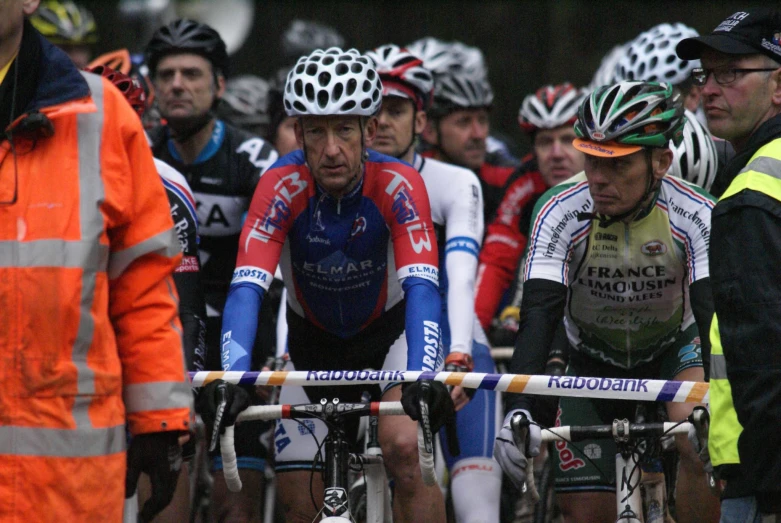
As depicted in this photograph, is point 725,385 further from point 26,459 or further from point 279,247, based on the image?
point 279,247

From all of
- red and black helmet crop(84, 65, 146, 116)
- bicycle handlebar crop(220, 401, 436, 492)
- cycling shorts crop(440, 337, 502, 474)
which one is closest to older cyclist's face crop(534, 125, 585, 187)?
cycling shorts crop(440, 337, 502, 474)

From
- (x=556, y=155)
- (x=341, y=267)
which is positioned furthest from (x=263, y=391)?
(x=556, y=155)

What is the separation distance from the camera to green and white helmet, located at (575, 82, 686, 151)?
5238 mm

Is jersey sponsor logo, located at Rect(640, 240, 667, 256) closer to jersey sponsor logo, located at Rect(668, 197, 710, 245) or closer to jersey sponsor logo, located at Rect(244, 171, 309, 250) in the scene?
jersey sponsor logo, located at Rect(668, 197, 710, 245)

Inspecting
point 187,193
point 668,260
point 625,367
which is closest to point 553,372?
point 625,367

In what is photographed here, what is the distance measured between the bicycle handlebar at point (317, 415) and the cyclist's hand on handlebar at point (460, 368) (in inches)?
23.9

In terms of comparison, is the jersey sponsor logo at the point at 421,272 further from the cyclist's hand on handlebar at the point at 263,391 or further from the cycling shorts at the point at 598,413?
the cycling shorts at the point at 598,413

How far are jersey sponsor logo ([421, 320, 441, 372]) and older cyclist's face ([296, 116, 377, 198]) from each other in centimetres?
79

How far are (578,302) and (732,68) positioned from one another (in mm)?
1589

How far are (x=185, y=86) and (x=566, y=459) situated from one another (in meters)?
3.27

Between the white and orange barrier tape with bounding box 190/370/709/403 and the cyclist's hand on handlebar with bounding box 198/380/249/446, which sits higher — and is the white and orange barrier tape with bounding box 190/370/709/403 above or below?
above

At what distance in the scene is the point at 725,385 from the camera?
12.4 feet

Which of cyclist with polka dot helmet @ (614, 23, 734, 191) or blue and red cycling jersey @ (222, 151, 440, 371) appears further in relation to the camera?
cyclist with polka dot helmet @ (614, 23, 734, 191)

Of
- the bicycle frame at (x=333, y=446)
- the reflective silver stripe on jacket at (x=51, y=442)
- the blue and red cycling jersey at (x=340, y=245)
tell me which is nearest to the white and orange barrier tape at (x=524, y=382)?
the bicycle frame at (x=333, y=446)
